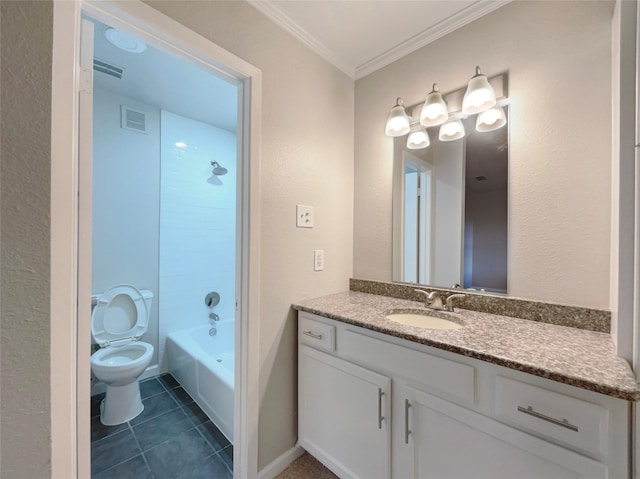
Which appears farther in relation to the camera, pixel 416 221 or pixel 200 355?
pixel 200 355

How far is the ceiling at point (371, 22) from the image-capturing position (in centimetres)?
131

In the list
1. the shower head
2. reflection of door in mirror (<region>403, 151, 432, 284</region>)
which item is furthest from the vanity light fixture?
the shower head

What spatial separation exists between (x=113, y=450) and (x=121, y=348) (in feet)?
2.29

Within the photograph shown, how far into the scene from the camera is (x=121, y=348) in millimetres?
1980

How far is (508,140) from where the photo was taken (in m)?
1.27

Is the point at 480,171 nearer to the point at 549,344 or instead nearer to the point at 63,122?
the point at 549,344

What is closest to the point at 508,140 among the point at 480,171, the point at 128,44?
the point at 480,171

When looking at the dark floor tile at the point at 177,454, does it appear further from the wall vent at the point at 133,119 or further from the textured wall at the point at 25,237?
the wall vent at the point at 133,119

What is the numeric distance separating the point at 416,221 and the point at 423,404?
Answer: 3.25 feet

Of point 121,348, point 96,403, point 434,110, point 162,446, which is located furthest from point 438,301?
point 96,403

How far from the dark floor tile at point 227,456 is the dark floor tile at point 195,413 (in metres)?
0.32

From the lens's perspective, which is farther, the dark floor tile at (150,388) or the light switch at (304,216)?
the dark floor tile at (150,388)

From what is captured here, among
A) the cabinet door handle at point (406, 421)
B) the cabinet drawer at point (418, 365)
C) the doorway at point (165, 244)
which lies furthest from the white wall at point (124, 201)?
the cabinet door handle at point (406, 421)

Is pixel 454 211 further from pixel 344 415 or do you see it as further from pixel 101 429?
pixel 101 429
